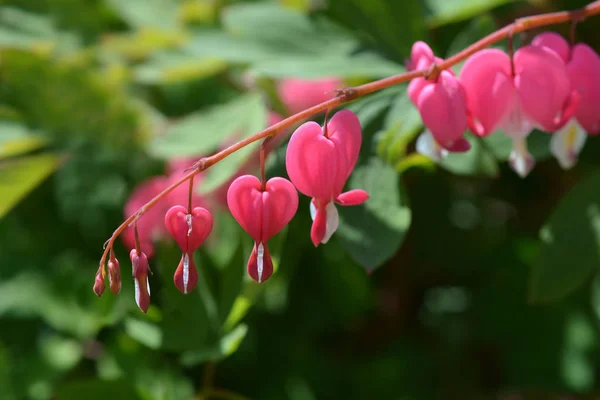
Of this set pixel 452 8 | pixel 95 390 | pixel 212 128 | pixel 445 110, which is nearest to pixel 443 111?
pixel 445 110

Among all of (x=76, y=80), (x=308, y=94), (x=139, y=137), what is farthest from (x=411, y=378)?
(x=76, y=80)

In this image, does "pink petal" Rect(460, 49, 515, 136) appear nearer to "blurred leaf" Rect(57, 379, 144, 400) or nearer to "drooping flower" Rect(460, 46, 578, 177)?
"drooping flower" Rect(460, 46, 578, 177)

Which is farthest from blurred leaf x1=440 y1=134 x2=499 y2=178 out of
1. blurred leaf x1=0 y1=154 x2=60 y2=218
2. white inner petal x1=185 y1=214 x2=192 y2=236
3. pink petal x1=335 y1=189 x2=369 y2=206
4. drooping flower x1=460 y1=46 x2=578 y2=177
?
blurred leaf x1=0 y1=154 x2=60 y2=218

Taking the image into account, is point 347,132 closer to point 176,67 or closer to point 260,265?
point 260,265

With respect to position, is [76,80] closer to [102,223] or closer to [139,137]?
[139,137]

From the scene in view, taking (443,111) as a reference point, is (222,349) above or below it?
below
